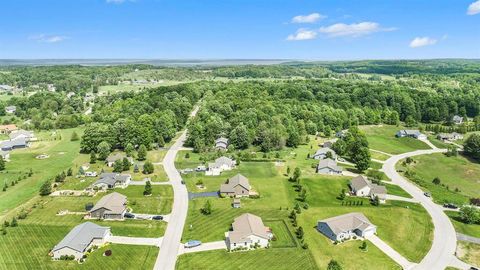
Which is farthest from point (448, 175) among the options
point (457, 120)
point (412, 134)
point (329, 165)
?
point (457, 120)

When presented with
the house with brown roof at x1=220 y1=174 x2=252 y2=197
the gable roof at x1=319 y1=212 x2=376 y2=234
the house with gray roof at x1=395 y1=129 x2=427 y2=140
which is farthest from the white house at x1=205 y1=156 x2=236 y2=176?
the house with gray roof at x1=395 y1=129 x2=427 y2=140

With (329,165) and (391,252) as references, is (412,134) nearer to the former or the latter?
(329,165)

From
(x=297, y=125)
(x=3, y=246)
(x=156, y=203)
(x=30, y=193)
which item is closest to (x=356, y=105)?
(x=297, y=125)

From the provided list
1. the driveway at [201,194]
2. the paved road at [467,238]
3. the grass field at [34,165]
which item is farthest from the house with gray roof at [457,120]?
the grass field at [34,165]

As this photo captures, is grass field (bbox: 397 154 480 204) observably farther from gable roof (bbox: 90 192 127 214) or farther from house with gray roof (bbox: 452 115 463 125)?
gable roof (bbox: 90 192 127 214)

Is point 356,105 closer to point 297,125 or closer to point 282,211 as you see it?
point 297,125

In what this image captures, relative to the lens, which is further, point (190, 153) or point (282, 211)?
point (190, 153)
